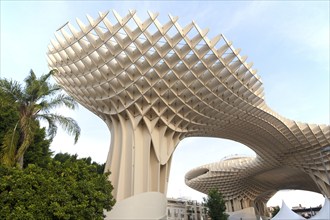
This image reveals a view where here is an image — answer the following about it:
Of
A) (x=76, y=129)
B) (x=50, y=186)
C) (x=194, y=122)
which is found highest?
(x=194, y=122)

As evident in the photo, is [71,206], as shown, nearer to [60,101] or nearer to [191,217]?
[60,101]

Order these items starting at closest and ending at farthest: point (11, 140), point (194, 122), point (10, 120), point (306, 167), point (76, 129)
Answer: point (11, 140)
point (76, 129)
point (10, 120)
point (194, 122)
point (306, 167)

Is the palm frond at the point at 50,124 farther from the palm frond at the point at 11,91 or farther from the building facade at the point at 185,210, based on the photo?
the building facade at the point at 185,210

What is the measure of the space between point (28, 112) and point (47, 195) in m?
5.10

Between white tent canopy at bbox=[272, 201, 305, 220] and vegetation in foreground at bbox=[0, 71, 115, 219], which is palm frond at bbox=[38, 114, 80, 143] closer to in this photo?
vegetation in foreground at bbox=[0, 71, 115, 219]

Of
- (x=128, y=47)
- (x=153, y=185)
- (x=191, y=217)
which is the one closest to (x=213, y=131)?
(x=153, y=185)

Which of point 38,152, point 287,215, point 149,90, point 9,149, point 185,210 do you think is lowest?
point 287,215

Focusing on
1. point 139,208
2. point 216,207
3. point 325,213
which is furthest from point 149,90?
point 216,207

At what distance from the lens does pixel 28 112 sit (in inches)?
637

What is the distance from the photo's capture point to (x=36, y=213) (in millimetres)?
12922

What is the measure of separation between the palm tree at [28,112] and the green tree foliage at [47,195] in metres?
1.43

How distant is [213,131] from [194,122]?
21.6ft

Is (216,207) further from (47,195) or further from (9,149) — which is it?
(9,149)

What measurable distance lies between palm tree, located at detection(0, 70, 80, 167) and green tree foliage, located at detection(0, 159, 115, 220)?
1430mm
